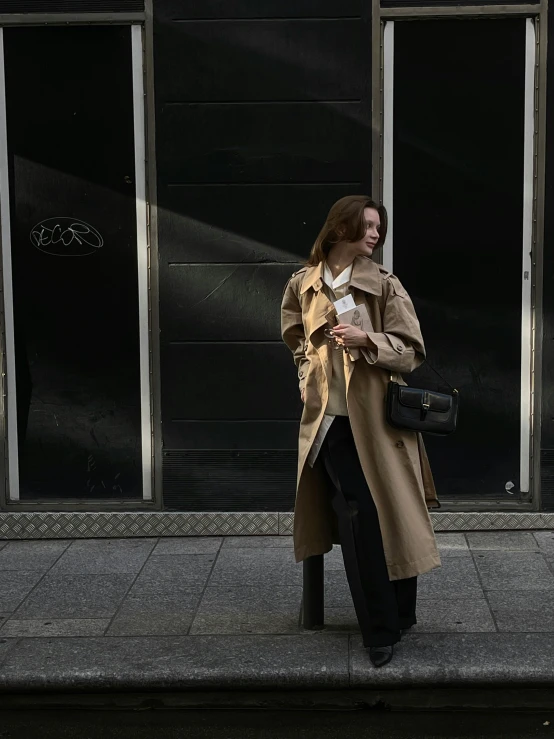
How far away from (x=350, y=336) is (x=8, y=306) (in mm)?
3007

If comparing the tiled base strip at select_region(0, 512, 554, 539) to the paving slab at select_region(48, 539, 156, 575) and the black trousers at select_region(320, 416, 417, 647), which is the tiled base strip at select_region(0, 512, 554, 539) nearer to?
the paving slab at select_region(48, 539, 156, 575)

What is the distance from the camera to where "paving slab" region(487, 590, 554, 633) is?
16.6 feet

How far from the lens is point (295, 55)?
6559 mm

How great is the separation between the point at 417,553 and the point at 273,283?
2.49 m

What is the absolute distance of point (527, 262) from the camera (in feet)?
21.8

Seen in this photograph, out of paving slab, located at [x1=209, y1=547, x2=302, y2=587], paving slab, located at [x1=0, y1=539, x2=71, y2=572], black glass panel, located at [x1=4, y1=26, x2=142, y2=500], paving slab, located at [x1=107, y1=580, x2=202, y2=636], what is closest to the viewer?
paving slab, located at [x1=107, y1=580, x2=202, y2=636]

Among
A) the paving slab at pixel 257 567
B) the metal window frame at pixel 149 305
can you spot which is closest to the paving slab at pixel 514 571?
the paving slab at pixel 257 567

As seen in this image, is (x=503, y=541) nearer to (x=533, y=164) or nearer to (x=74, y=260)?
(x=533, y=164)

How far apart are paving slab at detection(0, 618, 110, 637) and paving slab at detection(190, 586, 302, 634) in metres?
0.46

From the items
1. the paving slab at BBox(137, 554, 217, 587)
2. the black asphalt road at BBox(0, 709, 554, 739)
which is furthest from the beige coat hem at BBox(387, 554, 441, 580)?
the paving slab at BBox(137, 554, 217, 587)

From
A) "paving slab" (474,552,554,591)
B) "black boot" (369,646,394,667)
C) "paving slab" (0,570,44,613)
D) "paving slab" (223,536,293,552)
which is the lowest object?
"paving slab" (0,570,44,613)

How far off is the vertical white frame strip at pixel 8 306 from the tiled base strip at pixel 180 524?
9.5 inches

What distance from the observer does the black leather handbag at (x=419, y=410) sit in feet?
15.2

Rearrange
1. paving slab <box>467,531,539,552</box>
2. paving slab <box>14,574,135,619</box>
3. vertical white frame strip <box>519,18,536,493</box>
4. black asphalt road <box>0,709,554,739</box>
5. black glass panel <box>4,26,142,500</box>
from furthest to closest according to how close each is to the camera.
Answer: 1. black glass panel <box>4,26,142,500</box>
2. vertical white frame strip <box>519,18,536,493</box>
3. paving slab <box>467,531,539,552</box>
4. paving slab <box>14,574,135,619</box>
5. black asphalt road <box>0,709,554,739</box>
